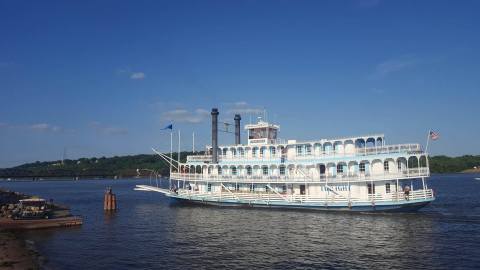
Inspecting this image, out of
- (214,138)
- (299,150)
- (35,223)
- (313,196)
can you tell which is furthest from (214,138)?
(35,223)

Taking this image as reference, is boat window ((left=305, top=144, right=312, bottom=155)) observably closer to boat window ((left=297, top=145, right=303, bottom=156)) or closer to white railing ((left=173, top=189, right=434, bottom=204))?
boat window ((left=297, top=145, right=303, bottom=156))

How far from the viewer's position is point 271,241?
106 feet

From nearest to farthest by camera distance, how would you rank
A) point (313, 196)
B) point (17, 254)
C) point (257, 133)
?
1. point (17, 254)
2. point (313, 196)
3. point (257, 133)

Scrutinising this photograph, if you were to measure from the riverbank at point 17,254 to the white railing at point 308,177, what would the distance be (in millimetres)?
26376

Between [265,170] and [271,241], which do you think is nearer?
[271,241]

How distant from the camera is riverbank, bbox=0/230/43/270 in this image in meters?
25.6

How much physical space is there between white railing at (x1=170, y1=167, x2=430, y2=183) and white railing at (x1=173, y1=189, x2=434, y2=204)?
71.2 inches

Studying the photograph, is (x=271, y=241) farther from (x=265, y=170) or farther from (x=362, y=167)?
(x=265, y=170)

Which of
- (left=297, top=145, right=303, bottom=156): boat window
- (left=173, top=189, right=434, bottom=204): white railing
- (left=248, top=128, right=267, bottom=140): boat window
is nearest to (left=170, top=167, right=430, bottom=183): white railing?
(left=173, top=189, right=434, bottom=204): white railing

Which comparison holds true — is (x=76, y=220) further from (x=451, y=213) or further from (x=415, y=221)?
(x=451, y=213)

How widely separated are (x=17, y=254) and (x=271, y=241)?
1882cm

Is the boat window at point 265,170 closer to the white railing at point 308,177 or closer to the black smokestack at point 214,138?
the white railing at point 308,177

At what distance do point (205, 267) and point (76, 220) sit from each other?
23232 millimetres

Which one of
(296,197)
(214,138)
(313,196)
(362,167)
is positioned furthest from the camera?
(214,138)
